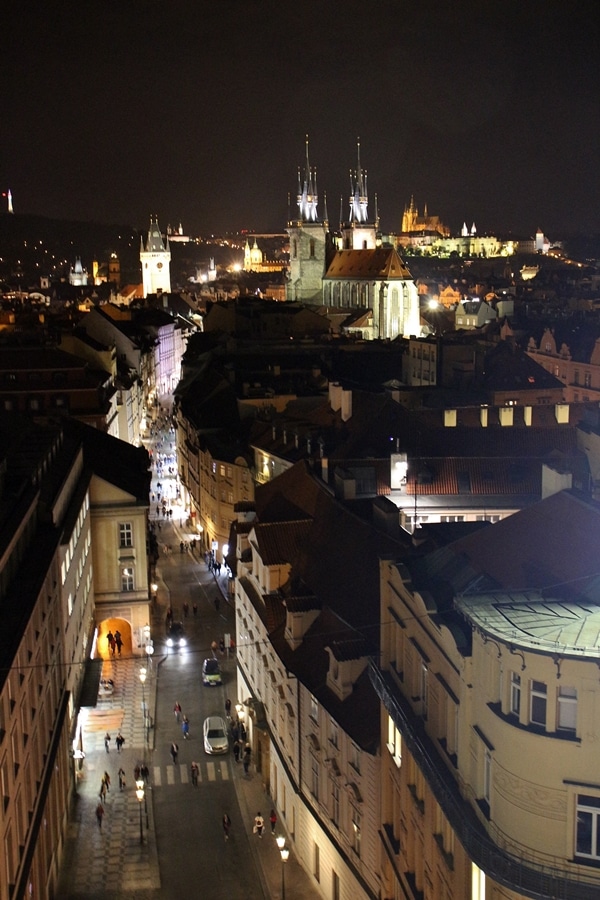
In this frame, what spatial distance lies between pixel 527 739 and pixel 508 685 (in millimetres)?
873

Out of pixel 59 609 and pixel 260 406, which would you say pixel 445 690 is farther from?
pixel 260 406

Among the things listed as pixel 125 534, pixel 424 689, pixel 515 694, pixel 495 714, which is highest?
pixel 515 694

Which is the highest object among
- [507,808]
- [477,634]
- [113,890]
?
[477,634]

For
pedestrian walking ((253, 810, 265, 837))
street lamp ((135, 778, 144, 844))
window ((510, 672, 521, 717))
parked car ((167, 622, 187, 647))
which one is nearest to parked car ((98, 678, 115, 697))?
parked car ((167, 622, 187, 647))

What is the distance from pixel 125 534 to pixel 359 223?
13737cm

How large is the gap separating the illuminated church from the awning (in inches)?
3441

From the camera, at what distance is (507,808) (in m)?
16.9

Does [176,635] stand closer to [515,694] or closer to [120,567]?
[120,567]

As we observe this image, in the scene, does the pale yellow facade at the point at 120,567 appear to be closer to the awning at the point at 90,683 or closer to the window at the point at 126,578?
the window at the point at 126,578

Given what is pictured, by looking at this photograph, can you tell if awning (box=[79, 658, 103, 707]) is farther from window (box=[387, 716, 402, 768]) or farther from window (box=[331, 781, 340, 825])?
window (box=[387, 716, 402, 768])

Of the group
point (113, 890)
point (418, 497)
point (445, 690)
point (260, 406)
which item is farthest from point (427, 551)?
point (260, 406)

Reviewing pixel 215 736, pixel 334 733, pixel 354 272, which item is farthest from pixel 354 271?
pixel 334 733

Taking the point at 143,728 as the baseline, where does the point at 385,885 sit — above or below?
above

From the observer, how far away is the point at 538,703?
16297 millimetres
